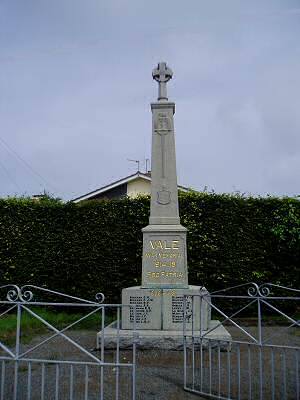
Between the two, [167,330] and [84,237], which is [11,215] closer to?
[84,237]

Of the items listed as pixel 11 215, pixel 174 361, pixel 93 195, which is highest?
pixel 93 195

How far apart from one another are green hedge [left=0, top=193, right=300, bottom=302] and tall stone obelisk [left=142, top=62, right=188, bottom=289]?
8.98 ft

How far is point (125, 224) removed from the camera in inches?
419

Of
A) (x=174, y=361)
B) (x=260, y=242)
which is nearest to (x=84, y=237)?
(x=260, y=242)

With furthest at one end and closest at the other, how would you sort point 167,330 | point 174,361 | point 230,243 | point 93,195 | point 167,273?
point 93,195
point 230,243
point 167,273
point 167,330
point 174,361

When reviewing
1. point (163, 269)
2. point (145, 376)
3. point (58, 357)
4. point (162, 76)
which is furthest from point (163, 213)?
point (145, 376)

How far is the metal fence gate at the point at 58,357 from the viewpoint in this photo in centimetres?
358

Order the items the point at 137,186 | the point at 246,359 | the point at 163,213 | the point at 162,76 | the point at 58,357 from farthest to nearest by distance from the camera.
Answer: the point at 137,186 < the point at 162,76 < the point at 163,213 < the point at 58,357 < the point at 246,359

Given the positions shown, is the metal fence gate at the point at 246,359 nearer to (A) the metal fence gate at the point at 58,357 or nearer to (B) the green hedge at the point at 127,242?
(A) the metal fence gate at the point at 58,357

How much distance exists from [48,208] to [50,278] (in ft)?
5.48

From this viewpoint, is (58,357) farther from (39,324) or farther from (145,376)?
(39,324)

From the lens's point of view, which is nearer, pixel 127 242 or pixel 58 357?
pixel 58 357

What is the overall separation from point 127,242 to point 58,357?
182 inches

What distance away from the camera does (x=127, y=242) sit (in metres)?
10.5
